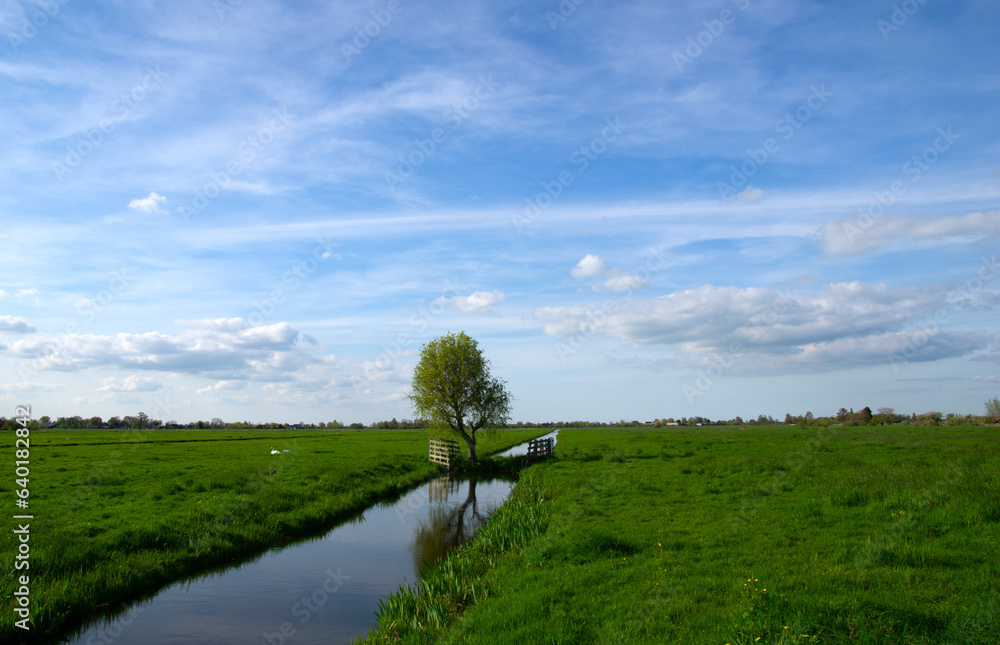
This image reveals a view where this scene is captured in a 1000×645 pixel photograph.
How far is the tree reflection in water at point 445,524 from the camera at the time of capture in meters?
18.8

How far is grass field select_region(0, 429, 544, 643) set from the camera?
12.7 m

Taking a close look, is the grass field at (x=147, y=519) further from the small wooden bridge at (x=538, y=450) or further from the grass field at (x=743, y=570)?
the small wooden bridge at (x=538, y=450)

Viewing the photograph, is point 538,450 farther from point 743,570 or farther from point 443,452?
point 743,570

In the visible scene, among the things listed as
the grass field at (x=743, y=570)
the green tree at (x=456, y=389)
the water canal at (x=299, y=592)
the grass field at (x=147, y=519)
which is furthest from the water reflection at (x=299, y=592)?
the green tree at (x=456, y=389)

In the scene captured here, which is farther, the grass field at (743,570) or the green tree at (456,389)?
the green tree at (456,389)

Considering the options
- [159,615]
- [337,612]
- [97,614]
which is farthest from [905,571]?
[97,614]

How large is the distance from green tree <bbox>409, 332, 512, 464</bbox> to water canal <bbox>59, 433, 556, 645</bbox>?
19.3 meters

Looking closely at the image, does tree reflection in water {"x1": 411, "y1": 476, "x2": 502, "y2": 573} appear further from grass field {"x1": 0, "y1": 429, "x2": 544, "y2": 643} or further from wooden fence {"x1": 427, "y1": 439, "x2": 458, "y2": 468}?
wooden fence {"x1": 427, "y1": 439, "x2": 458, "y2": 468}

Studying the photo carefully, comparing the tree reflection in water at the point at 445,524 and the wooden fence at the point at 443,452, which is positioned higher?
the wooden fence at the point at 443,452

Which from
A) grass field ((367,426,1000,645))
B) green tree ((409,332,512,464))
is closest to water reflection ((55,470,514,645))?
grass field ((367,426,1000,645))

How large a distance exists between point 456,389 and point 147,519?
26.9 metres

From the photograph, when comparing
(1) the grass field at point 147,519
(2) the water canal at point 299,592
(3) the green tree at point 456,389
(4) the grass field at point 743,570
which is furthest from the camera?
(3) the green tree at point 456,389

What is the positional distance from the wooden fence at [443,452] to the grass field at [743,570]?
26.3m

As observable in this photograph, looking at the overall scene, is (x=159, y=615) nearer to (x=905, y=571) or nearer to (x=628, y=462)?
(x=905, y=571)
